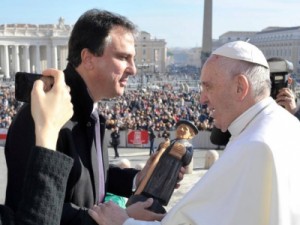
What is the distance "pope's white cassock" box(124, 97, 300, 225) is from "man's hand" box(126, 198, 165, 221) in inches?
8.0

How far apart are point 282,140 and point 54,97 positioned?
2.76 feet

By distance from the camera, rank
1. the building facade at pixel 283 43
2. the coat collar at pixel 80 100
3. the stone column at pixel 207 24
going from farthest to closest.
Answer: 1. the building facade at pixel 283 43
2. the stone column at pixel 207 24
3. the coat collar at pixel 80 100

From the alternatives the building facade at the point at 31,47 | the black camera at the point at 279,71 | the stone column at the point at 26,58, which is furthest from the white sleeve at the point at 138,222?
the stone column at the point at 26,58

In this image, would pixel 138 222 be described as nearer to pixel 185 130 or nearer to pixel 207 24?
pixel 185 130

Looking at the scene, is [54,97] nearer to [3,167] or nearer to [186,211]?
[186,211]

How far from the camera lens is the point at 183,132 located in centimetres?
249

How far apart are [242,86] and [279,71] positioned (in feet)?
5.68

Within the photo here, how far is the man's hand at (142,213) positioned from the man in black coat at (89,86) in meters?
0.18

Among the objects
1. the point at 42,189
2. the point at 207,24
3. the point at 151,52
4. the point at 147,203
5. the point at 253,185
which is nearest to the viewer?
the point at 42,189

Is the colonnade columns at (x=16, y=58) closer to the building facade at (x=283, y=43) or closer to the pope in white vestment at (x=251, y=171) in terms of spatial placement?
the building facade at (x=283, y=43)

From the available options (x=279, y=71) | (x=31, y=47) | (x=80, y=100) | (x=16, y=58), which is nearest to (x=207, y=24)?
(x=279, y=71)

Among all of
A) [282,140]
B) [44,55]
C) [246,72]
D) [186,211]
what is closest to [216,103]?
[246,72]

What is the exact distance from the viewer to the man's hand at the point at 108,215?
1.87 m

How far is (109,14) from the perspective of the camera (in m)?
2.25
